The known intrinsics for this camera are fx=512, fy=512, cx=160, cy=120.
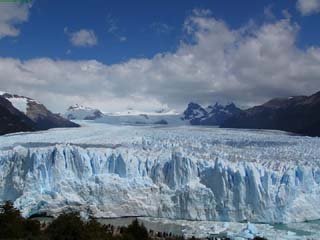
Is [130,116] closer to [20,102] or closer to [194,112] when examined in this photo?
[194,112]

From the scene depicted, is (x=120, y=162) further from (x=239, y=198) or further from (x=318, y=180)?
(x=318, y=180)

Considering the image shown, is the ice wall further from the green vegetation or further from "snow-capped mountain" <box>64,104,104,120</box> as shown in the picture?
"snow-capped mountain" <box>64,104,104,120</box>

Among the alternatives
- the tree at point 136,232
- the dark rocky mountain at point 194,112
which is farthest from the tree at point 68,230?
the dark rocky mountain at point 194,112

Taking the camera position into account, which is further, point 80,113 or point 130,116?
point 80,113

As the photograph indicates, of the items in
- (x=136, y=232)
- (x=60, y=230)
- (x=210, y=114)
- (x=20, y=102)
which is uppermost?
(x=20, y=102)

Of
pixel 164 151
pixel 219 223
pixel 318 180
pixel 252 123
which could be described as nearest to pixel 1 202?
pixel 164 151

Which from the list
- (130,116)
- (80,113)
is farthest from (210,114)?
(80,113)

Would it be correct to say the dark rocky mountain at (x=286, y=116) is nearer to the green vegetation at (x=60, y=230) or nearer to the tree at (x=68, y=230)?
the green vegetation at (x=60, y=230)

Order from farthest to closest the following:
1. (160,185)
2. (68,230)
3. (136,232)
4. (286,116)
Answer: (286,116) → (160,185) → (136,232) → (68,230)

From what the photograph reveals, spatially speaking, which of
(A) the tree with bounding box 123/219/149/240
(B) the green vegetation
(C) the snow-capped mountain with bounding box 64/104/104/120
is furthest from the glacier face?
(C) the snow-capped mountain with bounding box 64/104/104/120
